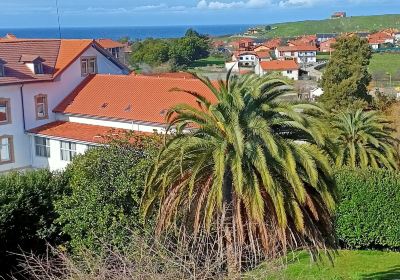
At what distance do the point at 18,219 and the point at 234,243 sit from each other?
797cm

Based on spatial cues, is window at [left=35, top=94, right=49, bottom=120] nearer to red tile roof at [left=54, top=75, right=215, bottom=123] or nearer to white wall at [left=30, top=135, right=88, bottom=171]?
red tile roof at [left=54, top=75, right=215, bottom=123]

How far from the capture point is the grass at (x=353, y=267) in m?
16.4

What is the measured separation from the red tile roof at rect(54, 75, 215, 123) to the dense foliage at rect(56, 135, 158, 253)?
627 inches

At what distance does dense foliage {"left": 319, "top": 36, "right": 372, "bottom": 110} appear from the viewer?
140ft

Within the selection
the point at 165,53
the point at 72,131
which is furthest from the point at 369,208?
the point at 165,53

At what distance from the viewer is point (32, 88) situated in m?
35.2

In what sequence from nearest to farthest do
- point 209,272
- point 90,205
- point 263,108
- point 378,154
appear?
point 209,272 < point 263,108 < point 90,205 < point 378,154

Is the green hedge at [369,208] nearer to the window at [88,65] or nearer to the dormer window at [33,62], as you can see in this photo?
the dormer window at [33,62]

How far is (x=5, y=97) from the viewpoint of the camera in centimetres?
3372

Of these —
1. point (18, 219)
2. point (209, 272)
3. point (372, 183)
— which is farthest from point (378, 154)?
point (209, 272)

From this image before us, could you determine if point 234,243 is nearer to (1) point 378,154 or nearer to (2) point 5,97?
(1) point 378,154

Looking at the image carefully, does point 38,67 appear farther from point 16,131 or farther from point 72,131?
point 72,131

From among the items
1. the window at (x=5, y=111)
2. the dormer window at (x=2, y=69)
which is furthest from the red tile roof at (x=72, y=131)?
the dormer window at (x=2, y=69)

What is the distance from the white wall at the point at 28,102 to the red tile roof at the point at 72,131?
2.31 feet
